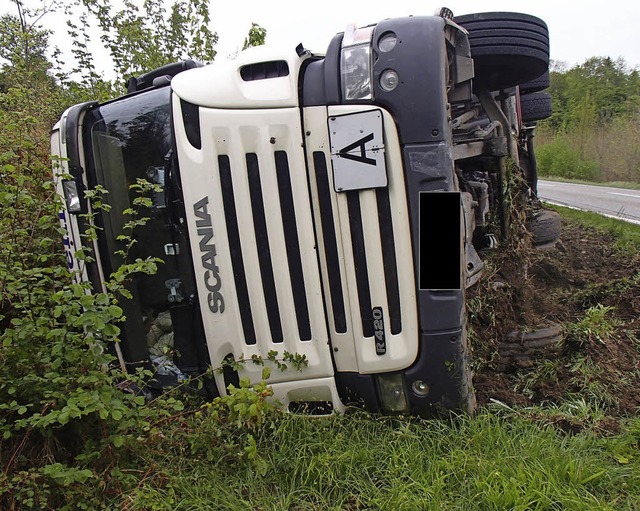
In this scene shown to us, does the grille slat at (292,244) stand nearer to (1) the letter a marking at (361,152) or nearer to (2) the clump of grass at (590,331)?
(1) the letter a marking at (361,152)

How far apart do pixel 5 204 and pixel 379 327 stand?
156 centimetres

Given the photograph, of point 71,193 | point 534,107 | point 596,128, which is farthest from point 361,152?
point 596,128

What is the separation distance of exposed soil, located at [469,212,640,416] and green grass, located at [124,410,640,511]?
0.99 feet

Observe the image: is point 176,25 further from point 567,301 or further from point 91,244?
point 567,301

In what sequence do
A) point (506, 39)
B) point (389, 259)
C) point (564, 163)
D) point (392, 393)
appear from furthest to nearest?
point (564, 163), point (506, 39), point (392, 393), point (389, 259)

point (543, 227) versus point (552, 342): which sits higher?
point (543, 227)

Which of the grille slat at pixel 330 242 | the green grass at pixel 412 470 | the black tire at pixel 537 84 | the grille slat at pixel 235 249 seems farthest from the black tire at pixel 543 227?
the grille slat at pixel 235 249

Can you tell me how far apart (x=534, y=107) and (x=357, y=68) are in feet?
10.6

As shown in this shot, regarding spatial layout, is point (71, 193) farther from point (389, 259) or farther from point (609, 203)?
point (609, 203)

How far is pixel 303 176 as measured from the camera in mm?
2084

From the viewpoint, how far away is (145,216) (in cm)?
237

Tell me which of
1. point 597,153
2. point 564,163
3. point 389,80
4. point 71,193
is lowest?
point 564,163

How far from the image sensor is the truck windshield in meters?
2.28

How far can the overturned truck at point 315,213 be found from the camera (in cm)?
200
